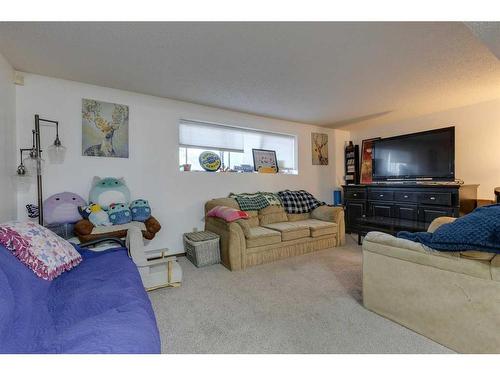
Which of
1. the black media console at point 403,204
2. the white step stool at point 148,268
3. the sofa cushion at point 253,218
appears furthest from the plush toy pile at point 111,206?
the black media console at point 403,204

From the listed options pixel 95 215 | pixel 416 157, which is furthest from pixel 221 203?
pixel 416 157

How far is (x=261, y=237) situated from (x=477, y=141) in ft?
11.9

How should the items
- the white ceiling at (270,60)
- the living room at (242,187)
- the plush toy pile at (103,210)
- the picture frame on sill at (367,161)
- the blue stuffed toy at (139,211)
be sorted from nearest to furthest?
the living room at (242,187)
the white ceiling at (270,60)
the plush toy pile at (103,210)
the blue stuffed toy at (139,211)
the picture frame on sill at (367,161)

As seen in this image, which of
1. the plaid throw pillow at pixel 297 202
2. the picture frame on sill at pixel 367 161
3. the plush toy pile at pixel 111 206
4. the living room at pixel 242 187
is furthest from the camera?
the picture frame on sill at pixel 367 161

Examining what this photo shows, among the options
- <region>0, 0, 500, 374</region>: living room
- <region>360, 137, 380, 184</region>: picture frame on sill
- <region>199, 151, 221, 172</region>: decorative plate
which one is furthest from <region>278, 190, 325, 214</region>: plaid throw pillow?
<region>360, 137, 380, 184</region>: picture frame on sill

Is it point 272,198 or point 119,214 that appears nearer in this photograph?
point 119,214

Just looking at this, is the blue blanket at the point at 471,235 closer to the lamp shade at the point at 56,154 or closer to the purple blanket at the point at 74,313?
the purple blanket at the point at 74,313

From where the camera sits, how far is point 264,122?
13.8ft

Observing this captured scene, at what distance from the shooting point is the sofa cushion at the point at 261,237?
288 centimetres

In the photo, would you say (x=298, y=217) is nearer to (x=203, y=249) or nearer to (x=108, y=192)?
(x=203, y=249)

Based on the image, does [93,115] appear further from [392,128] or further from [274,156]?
[392,128]

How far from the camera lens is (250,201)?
3619 mm

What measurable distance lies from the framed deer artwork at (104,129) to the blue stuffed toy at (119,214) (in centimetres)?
72
